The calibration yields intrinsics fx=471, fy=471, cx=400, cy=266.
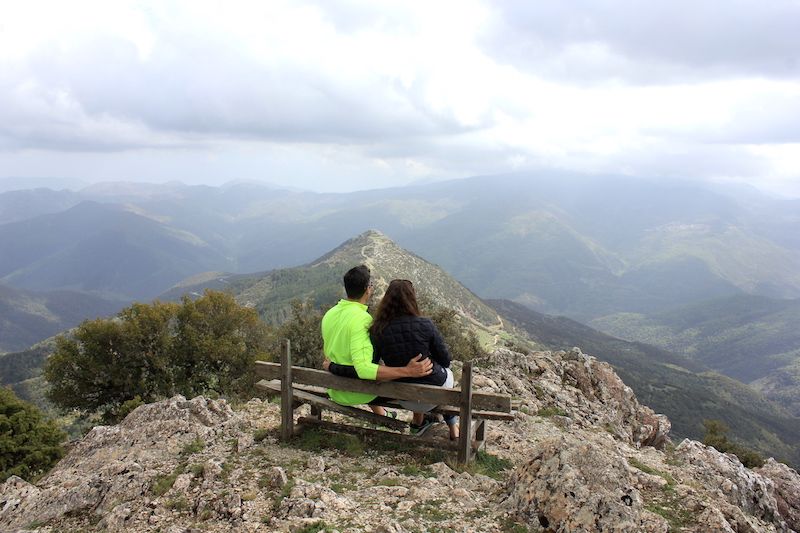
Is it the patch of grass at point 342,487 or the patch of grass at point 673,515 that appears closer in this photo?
the patch of grass at point 673,515

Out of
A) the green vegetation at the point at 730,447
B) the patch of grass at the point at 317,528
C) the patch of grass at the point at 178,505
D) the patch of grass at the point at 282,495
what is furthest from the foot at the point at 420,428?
the green vegetation at the point at 730,447

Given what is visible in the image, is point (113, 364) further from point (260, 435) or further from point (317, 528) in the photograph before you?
point (317, 528)

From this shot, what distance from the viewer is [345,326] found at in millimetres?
9008

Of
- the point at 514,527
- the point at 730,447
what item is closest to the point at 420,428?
the point at 514,527

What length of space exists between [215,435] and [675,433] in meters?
129

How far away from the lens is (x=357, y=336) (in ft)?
29.1

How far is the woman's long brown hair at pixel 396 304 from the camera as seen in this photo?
28.8 feet

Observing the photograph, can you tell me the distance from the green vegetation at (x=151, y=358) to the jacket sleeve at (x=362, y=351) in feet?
81.3

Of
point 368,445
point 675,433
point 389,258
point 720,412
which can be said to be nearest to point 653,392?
point 720,412

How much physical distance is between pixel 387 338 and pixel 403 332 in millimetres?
346

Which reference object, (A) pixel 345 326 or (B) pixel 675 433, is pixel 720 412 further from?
(A) pixel 345 326

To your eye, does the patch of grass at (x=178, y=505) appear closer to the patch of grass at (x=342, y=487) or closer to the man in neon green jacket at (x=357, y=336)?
the patch of grass at (x=342, y=487)

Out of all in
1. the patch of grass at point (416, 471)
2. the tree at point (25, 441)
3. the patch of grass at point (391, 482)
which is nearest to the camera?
the patch of grass at point (391, 482)

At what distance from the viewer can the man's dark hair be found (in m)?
8.89
